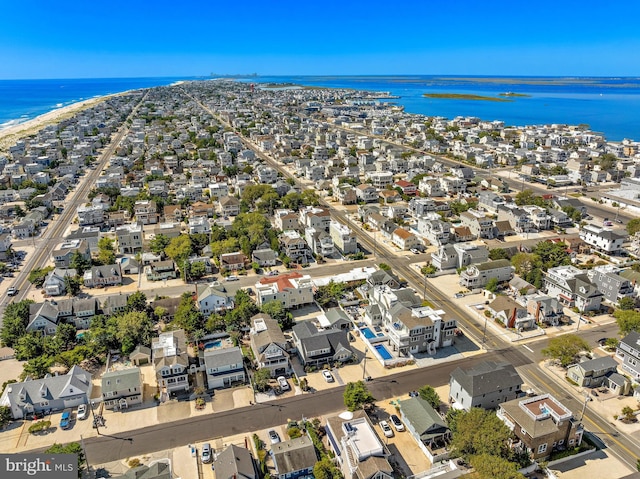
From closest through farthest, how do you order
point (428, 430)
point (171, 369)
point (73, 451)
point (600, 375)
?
1. point (73, 451)
2. point (428, 430)
3. point (171, 369)
4. point (600, 375)

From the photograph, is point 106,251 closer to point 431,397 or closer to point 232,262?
point 232,262

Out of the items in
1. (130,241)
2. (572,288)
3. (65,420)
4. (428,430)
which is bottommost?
(65,420)

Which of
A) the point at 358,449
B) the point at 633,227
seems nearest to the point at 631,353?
the point at 358,449

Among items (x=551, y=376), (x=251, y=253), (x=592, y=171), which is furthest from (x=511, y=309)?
(x=592, y=171)

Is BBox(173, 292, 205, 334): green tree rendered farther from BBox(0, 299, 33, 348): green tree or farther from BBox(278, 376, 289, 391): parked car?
BBox(0, 299, 33, 348): green tree

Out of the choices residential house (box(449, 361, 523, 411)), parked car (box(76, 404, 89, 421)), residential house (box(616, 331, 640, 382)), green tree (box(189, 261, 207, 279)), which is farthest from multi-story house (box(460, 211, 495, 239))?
parked car (box(76, 404, 89, 421))

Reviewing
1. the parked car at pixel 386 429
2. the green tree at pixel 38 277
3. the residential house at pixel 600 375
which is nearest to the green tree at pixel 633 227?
the residential house at pixel 600 375

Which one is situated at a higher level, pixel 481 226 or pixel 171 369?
pixel 481 226
